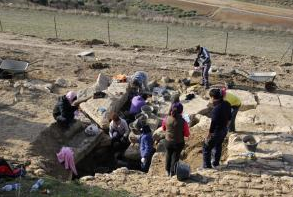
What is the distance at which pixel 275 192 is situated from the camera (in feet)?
33.7

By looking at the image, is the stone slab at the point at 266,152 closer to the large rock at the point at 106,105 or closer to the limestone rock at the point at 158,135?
the limestone rock at the point at 158,135

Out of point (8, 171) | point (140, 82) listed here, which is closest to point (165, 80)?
point (140, 82)

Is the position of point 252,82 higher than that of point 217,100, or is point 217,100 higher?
point 217,100

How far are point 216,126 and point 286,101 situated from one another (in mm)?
7025

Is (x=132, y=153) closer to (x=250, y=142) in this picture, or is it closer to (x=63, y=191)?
(x=250, y=142)

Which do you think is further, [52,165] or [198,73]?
[198,73]

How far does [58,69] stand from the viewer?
2019 centimetres

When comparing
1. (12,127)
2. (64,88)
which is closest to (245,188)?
(12,127)

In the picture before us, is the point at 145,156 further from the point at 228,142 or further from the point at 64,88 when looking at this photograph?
the point at 64,88

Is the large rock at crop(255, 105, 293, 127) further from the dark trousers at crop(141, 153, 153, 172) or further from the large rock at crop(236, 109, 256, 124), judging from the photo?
the dark trousers at crop(141, 153, 153, 172)

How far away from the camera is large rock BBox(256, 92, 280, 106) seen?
16.7m

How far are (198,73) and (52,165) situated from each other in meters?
9.15

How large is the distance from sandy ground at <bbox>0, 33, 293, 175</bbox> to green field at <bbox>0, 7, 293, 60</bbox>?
108 inches

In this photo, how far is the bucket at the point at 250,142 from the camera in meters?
11.7
